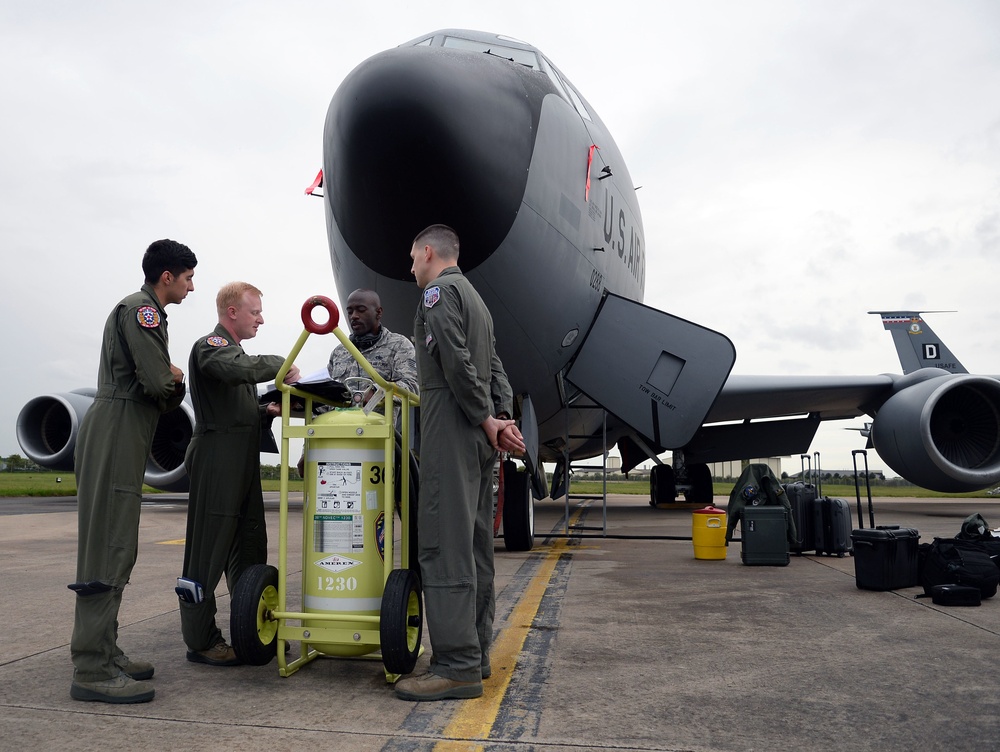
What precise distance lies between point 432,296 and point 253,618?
1.37 metres

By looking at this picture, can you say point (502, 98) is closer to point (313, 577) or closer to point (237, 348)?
point (237, 348)

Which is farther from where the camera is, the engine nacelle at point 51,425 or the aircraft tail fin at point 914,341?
the aircraft tail fin at point 914,341

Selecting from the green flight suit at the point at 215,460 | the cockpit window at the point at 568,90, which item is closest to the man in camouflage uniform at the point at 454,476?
the green flight suit at the point at 215,460

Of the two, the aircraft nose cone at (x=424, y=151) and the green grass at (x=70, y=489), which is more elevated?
the aircraft nose cone at (x=424, y=151)

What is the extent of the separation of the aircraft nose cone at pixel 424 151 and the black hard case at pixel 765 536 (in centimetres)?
331

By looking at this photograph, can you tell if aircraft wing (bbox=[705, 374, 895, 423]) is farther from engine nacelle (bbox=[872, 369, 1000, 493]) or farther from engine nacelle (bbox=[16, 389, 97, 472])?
engine nacelle (bbox=[16, 389, 97, 472])

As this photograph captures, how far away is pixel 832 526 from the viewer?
7.42m

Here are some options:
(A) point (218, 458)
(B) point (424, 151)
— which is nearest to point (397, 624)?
(A) point (218, 458)

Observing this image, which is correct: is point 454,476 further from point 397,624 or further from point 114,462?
point 114,462

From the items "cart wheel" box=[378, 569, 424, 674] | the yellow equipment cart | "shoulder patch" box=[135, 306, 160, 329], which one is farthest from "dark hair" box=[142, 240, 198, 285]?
"cart wheel" box=[378, 569, 424, 674]

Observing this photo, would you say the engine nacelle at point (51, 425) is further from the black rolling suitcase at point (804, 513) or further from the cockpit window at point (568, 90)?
the black rolling suitcase at point (804, 513)

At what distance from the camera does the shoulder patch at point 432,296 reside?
9.39 feet

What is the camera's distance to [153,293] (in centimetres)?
300

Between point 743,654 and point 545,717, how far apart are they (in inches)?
49.1
